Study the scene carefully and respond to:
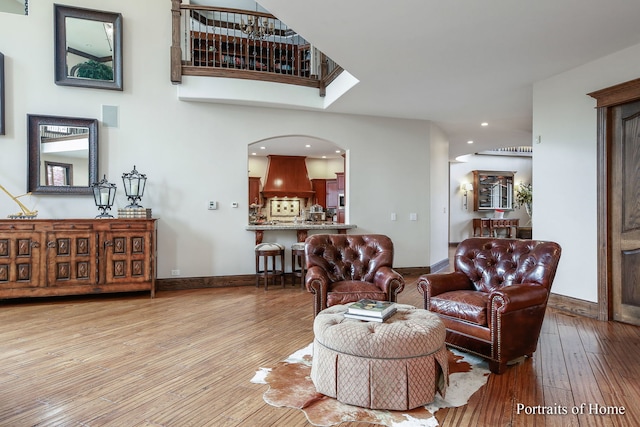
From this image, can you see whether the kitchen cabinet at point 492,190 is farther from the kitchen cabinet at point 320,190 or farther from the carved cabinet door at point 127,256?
the carved cabinet door at point 127,256

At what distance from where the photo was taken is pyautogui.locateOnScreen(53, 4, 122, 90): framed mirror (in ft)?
16.6

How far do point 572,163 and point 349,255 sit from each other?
113 inches

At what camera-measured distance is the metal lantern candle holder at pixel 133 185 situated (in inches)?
206

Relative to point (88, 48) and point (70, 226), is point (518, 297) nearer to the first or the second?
point (70, 226)

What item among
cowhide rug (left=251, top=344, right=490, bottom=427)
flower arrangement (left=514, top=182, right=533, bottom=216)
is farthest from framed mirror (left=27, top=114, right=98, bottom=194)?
flower arrangement (left=514, top=182, right=533, bottom=216)

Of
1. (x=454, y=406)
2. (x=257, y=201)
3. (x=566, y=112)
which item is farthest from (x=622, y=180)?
(x=257, y=201)

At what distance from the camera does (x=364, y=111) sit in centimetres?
620

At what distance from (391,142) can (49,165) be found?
5.32m

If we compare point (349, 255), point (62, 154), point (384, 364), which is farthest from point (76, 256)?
point (384, 364)

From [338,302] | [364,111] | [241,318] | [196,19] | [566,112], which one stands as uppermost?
[196,19]

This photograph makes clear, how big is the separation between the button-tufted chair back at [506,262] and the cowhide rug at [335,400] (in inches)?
29.1

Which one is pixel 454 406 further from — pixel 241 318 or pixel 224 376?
pixel 241 318

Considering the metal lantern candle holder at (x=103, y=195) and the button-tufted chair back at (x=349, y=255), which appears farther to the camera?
the metal lantern candle holder at (x=103, y=195)

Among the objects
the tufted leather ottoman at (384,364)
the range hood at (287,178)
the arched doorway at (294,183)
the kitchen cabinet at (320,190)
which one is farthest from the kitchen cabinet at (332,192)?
the tufted leather ottoman at (384,364)
